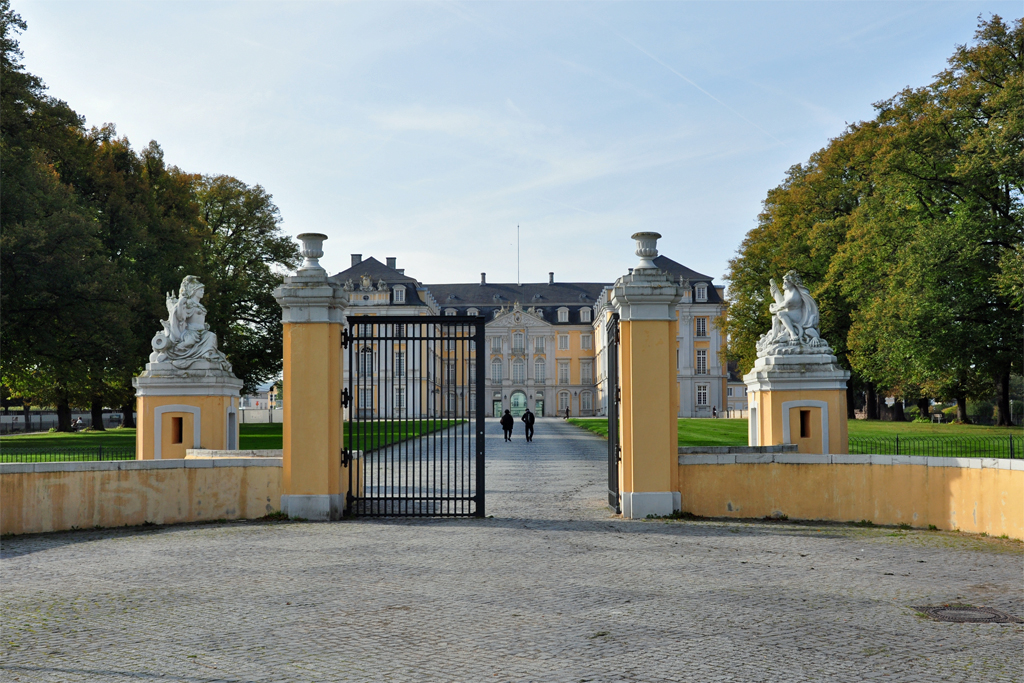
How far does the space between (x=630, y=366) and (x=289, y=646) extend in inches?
247

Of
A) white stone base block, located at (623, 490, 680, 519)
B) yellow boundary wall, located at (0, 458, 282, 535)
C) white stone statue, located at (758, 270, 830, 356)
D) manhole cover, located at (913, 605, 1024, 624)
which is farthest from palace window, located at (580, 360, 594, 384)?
manhole cover, located at (913, 605, 1024, 624)

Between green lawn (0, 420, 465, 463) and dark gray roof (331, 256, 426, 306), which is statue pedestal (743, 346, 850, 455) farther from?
dark gray roof (331, 256, 426, 306)

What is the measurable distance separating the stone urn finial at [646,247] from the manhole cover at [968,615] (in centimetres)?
549

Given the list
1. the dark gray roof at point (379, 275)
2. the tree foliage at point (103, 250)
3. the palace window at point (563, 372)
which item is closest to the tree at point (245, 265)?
the tree foliage at point (103, 250)

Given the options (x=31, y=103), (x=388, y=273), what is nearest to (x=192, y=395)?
(x=31, y=103)

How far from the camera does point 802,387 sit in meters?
13.8

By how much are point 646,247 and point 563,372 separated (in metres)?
81.1

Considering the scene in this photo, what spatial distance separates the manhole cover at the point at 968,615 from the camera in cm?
604

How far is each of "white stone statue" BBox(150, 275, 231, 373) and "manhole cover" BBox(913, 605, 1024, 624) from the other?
43.2 feet

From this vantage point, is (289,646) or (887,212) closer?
(289,646)

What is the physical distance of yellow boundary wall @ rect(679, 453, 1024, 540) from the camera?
10.3 m

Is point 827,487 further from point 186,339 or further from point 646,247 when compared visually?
point 186,339

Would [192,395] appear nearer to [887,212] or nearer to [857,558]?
[857,558]

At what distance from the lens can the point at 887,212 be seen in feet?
98.0
